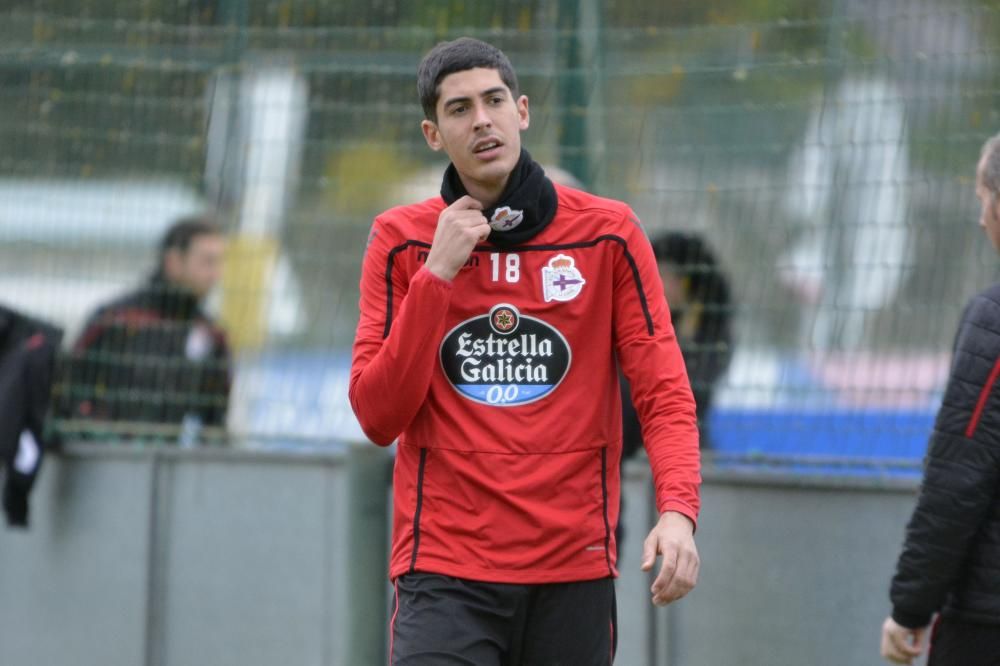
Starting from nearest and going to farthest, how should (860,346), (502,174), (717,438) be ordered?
(502,174) < (860,346) < (717,438)

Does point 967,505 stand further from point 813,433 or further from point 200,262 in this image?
point 200,262

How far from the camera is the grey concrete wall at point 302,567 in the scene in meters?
5.71

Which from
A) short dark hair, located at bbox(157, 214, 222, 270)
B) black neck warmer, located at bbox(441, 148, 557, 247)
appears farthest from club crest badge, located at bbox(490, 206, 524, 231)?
short dark hair, located at bbox(157, 214, 222, 270)

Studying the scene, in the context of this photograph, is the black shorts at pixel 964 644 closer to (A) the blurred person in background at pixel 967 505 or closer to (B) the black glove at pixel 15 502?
(A) the blurred person in background at pixel 967 505

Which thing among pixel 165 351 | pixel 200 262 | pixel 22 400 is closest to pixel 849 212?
pixel 200 262

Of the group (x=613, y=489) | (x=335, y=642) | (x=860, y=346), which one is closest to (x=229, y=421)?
(x=335, y=642)

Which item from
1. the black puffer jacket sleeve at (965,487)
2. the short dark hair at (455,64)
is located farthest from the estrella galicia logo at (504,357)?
the black puffer jacket sleeve at (965,487)

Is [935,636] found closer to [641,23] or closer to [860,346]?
[860,346]

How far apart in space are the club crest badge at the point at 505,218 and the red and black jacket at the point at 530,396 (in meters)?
0.07

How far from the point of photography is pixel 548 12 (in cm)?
628

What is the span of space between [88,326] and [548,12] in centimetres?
258

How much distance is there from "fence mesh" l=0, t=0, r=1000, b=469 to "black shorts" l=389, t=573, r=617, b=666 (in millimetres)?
2009

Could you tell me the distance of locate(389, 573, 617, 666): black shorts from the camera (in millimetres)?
3846

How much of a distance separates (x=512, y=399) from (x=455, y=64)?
807mm
